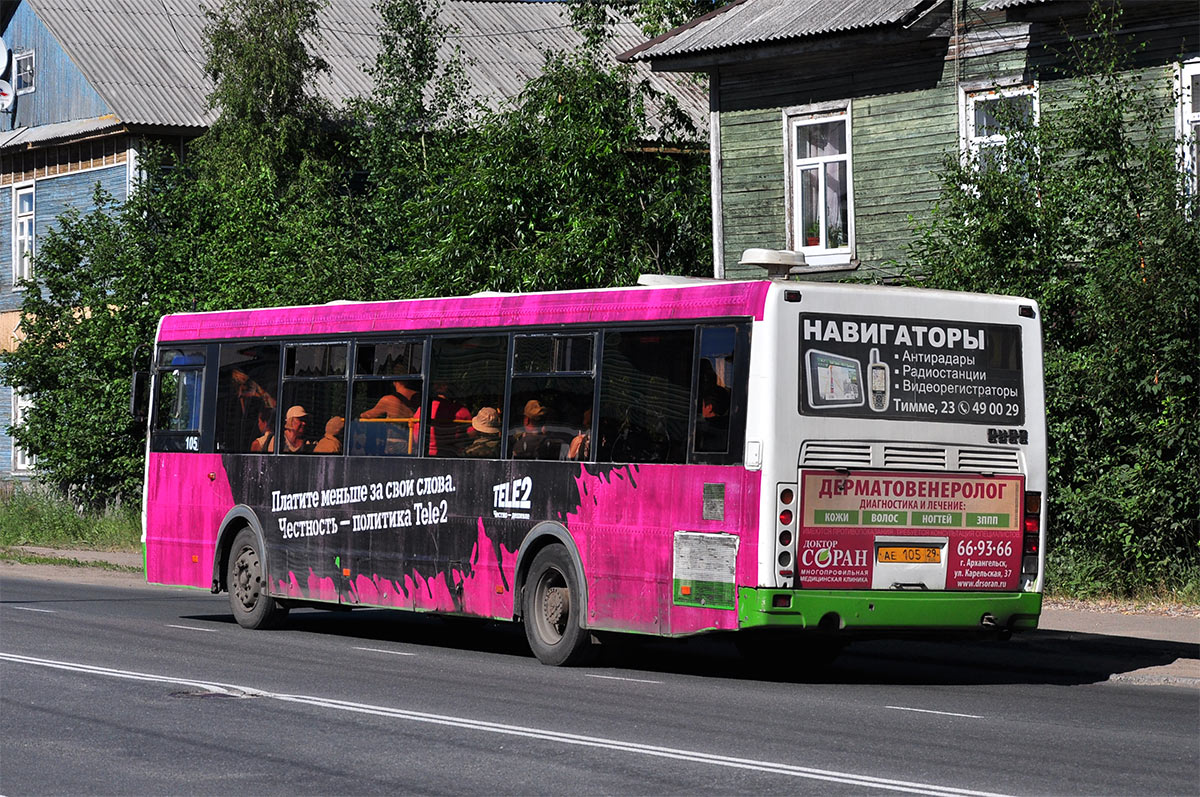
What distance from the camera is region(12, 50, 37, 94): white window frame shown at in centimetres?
4172

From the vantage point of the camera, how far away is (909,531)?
1316 cm

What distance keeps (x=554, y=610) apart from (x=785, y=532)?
254 cm

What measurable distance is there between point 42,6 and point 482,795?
36226 millimetres

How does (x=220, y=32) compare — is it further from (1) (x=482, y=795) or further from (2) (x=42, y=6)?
(1) (x=482, y=795)

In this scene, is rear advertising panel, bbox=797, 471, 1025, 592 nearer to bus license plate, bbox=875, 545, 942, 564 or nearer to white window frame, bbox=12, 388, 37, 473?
bus license plate, bbox=875, 545, 942, 564

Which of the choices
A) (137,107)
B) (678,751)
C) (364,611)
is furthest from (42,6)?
(678,751)

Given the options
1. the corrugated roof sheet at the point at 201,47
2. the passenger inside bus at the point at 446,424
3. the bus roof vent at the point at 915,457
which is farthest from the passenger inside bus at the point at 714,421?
the corrugated roof sheet at the point at 201,47

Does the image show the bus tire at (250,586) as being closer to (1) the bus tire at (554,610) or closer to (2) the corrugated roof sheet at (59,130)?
(1) the bus tire at (554,610)

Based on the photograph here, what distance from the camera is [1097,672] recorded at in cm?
1449

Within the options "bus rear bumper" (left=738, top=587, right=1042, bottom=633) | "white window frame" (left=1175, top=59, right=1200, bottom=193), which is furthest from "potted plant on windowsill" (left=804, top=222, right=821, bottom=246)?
"bus rear bumper" (left=738, top=587, right=1042, bottom=633)

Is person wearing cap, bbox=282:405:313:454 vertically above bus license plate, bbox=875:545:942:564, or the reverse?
person wearing cap, bbox=282:405:313:454

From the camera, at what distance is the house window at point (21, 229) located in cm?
4225

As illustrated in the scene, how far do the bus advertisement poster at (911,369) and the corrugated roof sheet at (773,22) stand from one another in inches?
454

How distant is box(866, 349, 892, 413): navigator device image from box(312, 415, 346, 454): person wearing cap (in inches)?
212
